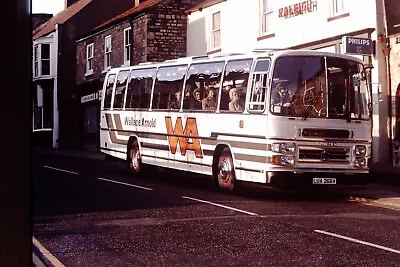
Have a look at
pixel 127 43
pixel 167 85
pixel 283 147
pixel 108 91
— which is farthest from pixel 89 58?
pixel 283 147

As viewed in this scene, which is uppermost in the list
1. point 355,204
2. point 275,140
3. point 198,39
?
point 198,39

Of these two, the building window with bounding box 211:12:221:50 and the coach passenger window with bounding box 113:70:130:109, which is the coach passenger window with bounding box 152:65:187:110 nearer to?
the coach passenger window with bounding box 113:70:130:109

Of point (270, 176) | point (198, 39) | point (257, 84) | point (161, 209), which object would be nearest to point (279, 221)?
point (161, 209)

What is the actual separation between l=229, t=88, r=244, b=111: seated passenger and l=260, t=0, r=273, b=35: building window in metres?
7.50

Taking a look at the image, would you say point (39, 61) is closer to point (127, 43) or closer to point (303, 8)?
point (303, 8)

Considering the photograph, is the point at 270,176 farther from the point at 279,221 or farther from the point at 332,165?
the point at 279,221

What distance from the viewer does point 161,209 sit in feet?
26.7

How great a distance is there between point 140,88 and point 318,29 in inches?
213

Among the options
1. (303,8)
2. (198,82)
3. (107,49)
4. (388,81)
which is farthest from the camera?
(107,49)

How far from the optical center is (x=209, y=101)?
1059cm

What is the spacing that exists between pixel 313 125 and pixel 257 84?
3.30 ft

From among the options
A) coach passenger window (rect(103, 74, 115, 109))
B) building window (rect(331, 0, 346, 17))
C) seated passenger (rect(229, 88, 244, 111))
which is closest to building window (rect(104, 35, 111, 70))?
coach passenger window (rect(103, 74, 115, 109))

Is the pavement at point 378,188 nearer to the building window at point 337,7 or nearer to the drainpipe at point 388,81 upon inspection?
the drainpipe at point 388,81

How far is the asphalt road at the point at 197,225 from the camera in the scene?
16.4ft
